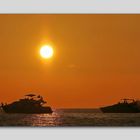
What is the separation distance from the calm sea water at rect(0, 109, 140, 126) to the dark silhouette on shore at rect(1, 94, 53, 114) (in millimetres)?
41

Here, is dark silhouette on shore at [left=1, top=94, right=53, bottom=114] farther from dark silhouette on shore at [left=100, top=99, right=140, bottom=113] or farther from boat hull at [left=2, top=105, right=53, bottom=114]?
dark silhouette on shore at [left=100, top=99, right=140, bottom=113]

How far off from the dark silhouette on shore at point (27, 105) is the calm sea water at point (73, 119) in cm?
4

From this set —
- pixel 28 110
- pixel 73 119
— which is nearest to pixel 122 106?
pixel 73 119

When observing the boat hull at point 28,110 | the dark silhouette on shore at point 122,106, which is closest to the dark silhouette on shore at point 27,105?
the boat hull at point 28,110

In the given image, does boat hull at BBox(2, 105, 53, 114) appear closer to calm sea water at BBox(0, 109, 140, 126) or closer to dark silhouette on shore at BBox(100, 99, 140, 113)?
calm sea water at BBox(0, 109, 140, 126)

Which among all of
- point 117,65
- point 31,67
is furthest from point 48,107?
point 117,65

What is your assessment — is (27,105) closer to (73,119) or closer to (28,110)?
(28,110)

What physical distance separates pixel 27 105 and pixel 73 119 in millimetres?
394

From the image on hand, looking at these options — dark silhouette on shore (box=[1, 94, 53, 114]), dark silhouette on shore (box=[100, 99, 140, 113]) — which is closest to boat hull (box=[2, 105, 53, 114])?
dark silhouette on shore (box=[1, 94, 53, 114])

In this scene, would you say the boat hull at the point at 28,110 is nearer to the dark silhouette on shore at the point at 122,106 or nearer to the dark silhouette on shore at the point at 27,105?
the dark silhouette on shore at the point at 27,105

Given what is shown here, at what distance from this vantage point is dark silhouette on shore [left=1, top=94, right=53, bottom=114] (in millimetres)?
3256

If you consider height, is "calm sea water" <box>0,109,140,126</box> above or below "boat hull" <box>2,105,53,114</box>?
below

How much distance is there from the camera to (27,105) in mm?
3285

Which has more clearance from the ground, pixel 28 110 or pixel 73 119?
pixel 28 110
